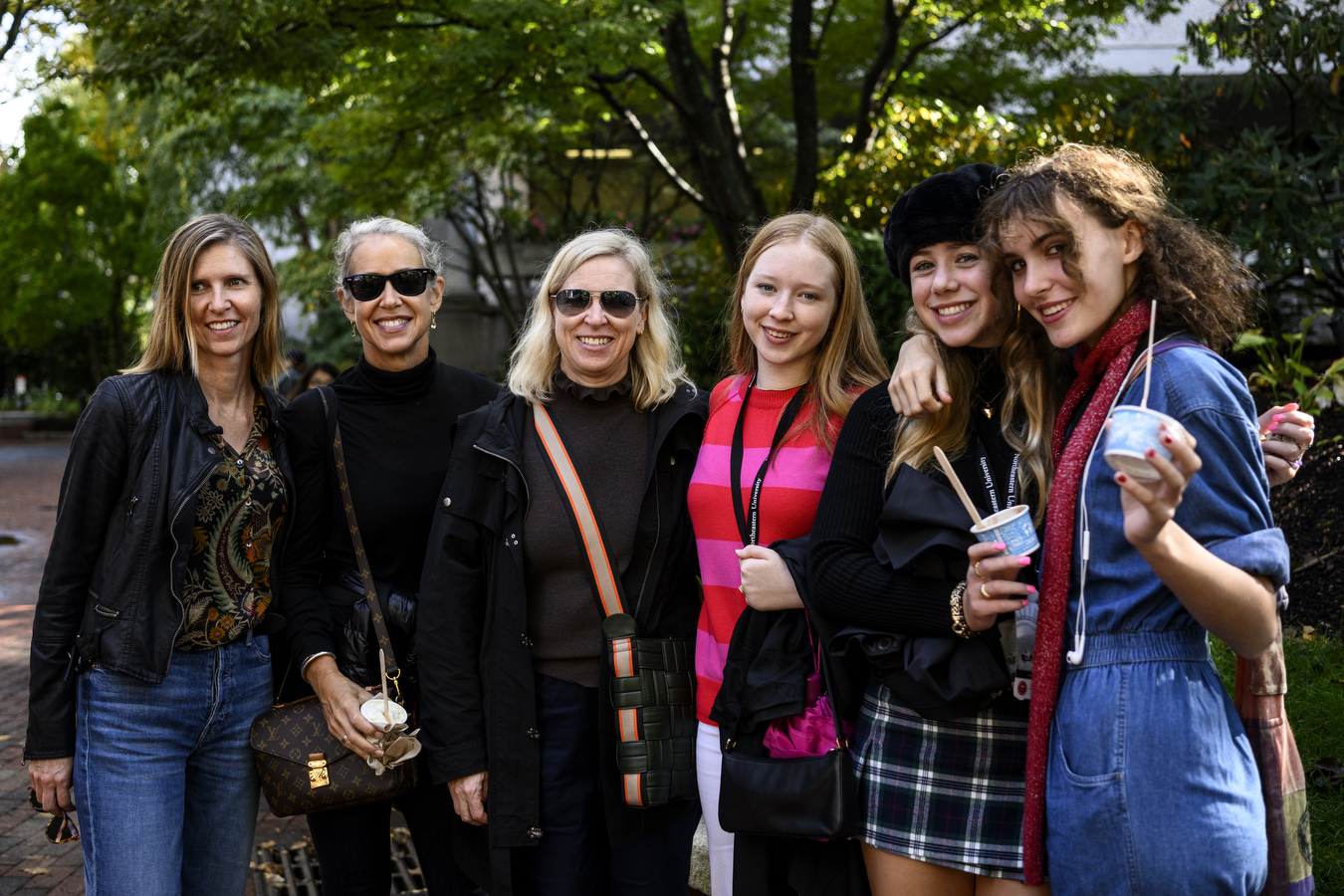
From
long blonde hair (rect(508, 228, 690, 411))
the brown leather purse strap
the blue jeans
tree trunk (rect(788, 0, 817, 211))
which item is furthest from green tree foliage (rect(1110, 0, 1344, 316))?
the blue jeans

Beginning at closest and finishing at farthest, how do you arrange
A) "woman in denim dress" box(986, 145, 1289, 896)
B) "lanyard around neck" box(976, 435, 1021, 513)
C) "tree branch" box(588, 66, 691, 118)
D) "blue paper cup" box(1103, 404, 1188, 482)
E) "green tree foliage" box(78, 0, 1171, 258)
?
"blue paper cup" box(1103, 404, 1188, 482), "woman in denim dress" box(986, 145, 1289, 896), "lanyard around neck" box(976, 435, 1021, 513), "green tree foliage" box(78, 0, 1171, 258), "tree branch" box(588, 66, 691, 118)

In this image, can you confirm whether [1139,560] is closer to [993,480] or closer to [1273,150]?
[993,480]

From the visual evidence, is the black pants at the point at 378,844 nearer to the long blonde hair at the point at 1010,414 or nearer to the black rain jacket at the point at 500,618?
the black rain jacket at the point at 500,618

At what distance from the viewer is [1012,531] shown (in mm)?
1885

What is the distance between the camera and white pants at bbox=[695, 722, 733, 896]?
2709 millimetres

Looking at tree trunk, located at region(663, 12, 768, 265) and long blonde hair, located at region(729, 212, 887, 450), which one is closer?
long blonde hair, located at region(729, 212, 887, 450)

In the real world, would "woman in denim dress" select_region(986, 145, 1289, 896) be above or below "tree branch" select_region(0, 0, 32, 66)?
below

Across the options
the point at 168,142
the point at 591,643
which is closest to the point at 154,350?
the point at 591,643

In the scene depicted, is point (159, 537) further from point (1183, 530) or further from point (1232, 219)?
point (1232, 219)

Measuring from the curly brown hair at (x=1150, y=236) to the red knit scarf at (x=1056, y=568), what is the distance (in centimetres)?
7

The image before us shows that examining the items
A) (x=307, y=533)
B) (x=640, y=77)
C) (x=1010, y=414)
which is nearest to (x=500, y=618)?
(x=307, y=533)

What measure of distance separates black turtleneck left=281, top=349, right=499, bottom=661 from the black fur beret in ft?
5.27

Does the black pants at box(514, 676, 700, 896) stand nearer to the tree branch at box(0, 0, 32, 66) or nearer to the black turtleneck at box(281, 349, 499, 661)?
the black turtleneck at box(281, 349, 499, 661)

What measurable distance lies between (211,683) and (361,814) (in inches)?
24.6
